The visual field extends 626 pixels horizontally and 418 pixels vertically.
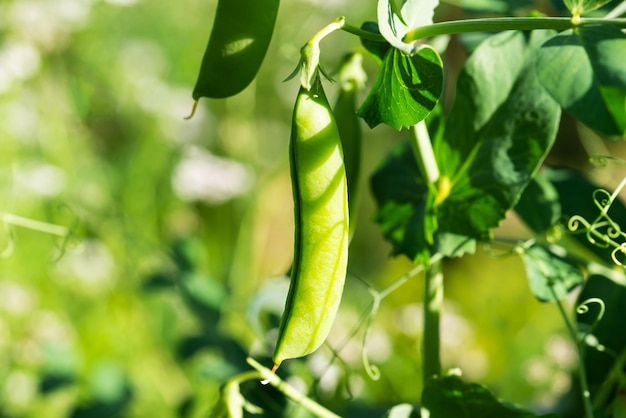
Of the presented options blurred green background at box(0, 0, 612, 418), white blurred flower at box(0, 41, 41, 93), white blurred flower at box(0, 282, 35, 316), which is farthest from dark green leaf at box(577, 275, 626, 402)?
white blurred flower at box(0, 41, 41, 93)

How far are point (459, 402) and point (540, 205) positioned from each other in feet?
0.61

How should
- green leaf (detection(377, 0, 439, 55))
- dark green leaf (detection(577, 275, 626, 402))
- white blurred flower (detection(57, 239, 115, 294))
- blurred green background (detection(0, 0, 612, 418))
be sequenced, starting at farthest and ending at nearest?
white blurred flower (detection(57, 239, 115, 294)) < blurred green background (detection(0, 0, 612, 418)) < dark green leaf (detection(577, 275, 626, 402)) < green leaf (detection(377, 0, 439, 55))

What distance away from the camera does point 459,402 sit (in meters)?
0.43

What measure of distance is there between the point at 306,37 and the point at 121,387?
2.18 ft

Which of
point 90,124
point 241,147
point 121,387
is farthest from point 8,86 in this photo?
point 121,387

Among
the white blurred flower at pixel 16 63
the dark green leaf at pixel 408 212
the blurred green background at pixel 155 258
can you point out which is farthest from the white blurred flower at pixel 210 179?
the dark green leaf at pixel 408 212

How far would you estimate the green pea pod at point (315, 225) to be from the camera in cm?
34

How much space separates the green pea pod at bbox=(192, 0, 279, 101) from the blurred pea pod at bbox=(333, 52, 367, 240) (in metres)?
0.10

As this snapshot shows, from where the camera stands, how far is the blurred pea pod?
479 mm

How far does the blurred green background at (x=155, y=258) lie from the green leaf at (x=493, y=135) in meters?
0.25

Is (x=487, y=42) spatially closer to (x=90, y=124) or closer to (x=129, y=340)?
(x=129, y=340)

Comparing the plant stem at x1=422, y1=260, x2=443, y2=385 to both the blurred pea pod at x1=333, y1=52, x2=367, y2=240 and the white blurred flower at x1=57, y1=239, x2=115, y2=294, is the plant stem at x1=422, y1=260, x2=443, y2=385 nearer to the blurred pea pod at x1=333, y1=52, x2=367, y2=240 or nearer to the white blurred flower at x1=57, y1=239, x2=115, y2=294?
the blurred pea pod at x1=333, y1=52, x2=367, y2=240

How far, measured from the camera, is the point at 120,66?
1.72 meters

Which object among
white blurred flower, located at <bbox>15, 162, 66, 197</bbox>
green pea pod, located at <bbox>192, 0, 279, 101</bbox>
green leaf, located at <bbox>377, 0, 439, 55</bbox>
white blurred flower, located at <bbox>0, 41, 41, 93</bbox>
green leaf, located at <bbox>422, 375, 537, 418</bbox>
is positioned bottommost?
white blurred flower, located at <bbox>15, 162, 66, 197</bbox>
